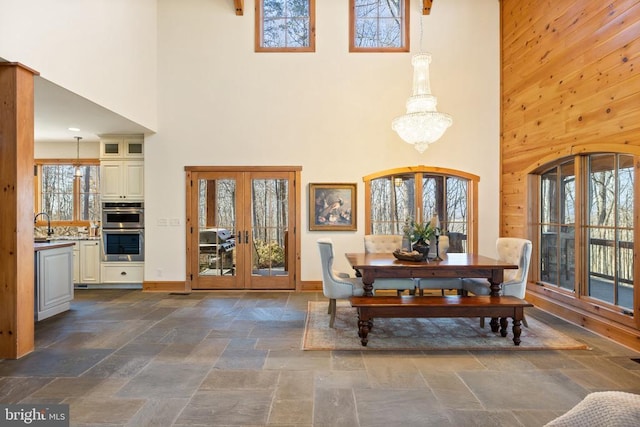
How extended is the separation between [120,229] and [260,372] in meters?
4.35

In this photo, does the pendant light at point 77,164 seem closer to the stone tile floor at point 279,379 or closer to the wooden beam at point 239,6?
the stone tile floor at point 279,379

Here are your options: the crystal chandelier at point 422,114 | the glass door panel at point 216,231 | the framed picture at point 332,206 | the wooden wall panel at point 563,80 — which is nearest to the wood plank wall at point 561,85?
the wooden wall panel at point 563,80

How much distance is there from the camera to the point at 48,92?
3.82m

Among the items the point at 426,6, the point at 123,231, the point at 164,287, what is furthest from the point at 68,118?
the point at 426,6

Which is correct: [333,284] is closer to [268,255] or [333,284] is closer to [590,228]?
[268,255]

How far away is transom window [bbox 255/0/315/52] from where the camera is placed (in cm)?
589

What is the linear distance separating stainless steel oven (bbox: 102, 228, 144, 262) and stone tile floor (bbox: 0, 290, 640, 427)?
1.98 m

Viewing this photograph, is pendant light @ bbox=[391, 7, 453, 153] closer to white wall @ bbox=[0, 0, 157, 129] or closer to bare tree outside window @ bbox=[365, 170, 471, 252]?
bare tree outside window @ bbox=[365, 170, 471, 252]

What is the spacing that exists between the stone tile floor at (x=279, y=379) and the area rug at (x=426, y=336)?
14 cm

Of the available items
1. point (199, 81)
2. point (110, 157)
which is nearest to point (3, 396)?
point (110, 157)

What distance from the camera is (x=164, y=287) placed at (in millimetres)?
5816

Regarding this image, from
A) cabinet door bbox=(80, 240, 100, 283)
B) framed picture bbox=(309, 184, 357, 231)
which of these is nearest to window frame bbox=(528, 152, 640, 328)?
framed picture bbox=(309, 184, 357, 231)

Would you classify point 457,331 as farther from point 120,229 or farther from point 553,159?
point 120,229

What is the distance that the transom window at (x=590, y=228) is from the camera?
3.59m
